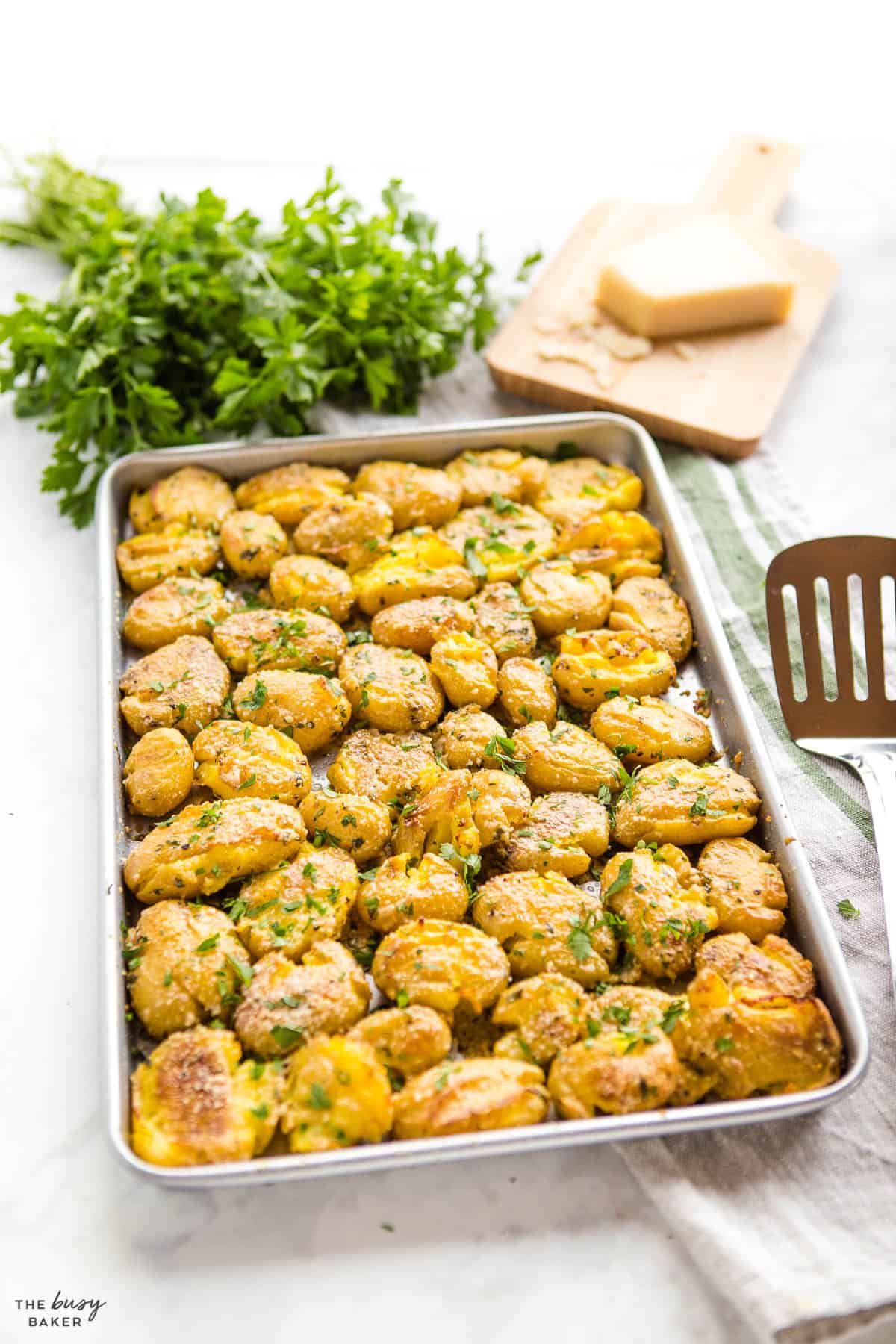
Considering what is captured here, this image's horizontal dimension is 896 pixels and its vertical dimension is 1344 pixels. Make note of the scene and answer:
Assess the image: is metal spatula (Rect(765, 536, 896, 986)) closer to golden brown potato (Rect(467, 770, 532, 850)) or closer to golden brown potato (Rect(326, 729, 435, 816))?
golden brown potato (Rect(467, 770, 532, 850))

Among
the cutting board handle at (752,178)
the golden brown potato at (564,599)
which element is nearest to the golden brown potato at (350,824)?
the golden brown potato at (564,599)

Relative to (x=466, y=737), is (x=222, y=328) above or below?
above

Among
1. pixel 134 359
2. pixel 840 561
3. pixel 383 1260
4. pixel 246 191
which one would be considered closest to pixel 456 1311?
pixel 383 1260

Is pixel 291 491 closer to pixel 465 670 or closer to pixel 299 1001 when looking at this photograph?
pixel 465 670

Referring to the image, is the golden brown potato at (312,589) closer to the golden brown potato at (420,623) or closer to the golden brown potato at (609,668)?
the golden brown potato at (420,623)

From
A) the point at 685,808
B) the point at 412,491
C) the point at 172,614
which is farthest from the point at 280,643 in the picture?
the point at 685,808
